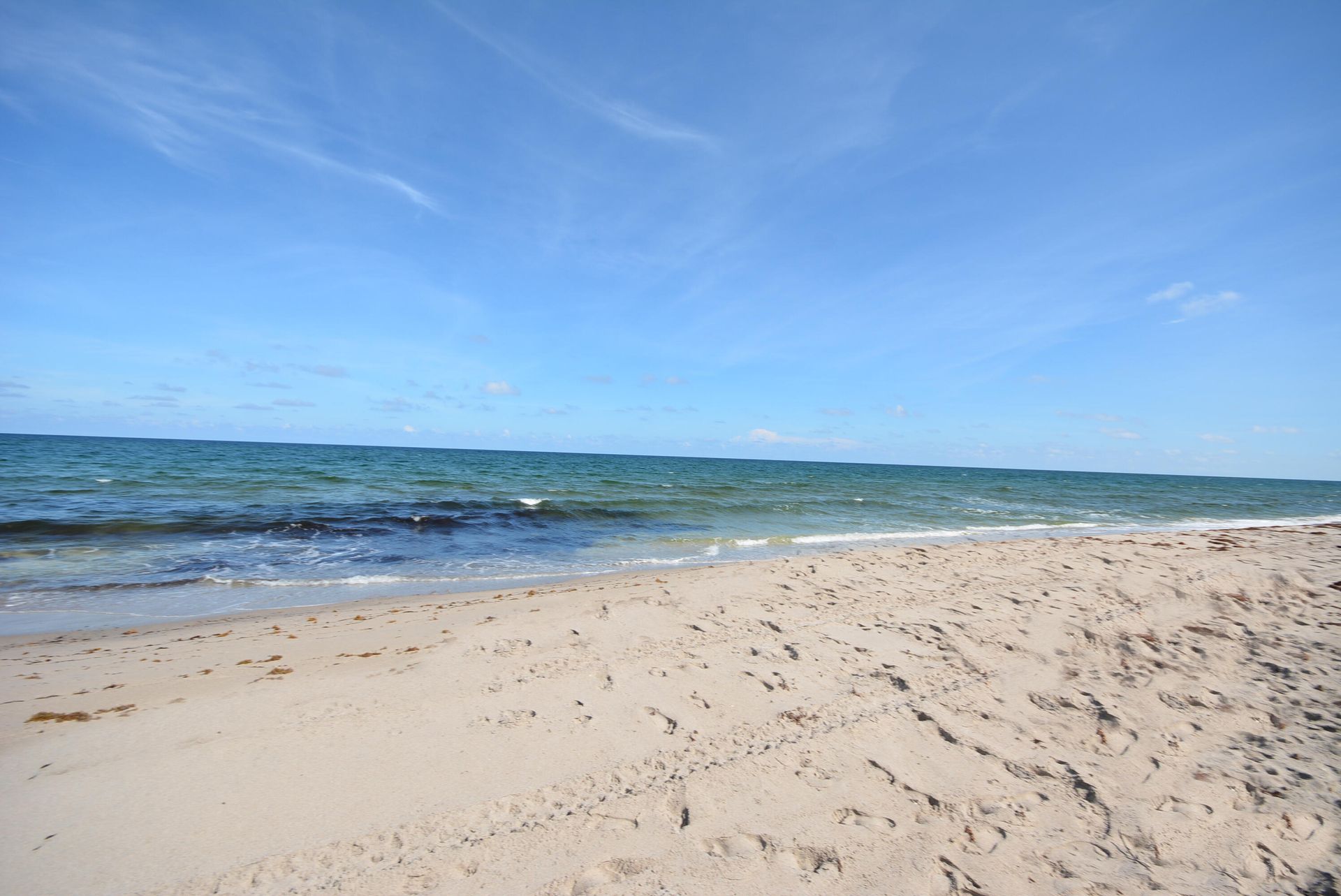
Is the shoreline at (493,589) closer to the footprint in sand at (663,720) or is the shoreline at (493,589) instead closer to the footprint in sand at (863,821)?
the footprint in sand at (663,720)

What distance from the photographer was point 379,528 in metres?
15.1

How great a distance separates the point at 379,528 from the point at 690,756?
46.5 feet

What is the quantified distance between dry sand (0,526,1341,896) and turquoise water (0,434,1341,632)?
3.01 metres

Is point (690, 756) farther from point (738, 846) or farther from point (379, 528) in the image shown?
point (379, 528)

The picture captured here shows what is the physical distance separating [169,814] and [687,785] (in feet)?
9.20

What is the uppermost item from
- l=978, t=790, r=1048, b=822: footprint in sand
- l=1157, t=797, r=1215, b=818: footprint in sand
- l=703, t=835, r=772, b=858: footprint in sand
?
l=1157, t=797, r=1215, b=818: footprint in sand

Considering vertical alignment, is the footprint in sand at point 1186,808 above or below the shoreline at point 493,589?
above

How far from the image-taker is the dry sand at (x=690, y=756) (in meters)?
2.63

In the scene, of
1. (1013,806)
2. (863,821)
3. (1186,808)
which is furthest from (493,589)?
(1186,808)

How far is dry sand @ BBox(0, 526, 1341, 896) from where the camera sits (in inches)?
104

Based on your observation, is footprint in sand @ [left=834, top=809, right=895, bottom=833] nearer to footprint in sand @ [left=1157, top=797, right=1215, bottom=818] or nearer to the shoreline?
footprint in sand @ [left=1157, top=797, right=1215, bottom=818]

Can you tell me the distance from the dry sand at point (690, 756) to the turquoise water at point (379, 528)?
3.01m

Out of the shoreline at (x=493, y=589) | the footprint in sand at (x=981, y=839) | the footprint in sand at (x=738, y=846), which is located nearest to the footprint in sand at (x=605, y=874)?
the footprint in sand at (x=738, y=846)

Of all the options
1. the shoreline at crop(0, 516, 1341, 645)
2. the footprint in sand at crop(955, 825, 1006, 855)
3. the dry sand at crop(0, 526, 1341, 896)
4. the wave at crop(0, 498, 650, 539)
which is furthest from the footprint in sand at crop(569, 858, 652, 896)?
the wave at crop(0, 498, 650, 539)
